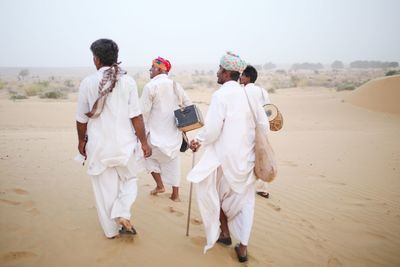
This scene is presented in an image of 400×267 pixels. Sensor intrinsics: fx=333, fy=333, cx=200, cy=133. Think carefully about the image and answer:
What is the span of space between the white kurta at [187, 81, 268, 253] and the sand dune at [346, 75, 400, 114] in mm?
14860

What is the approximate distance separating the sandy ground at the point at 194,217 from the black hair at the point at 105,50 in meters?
1.88

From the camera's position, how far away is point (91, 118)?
3344mm

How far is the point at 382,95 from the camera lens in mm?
16203

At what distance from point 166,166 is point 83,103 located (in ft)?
6.58

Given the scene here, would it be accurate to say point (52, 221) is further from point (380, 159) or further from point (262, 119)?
point (380, 159)

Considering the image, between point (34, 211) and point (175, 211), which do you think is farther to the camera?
point (175, 211)

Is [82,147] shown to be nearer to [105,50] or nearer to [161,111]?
[105,50]

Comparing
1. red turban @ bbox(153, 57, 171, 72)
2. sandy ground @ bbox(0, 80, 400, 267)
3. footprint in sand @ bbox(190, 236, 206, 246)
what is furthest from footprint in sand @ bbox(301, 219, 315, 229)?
red turban @ bbox(153, 57, 171, 72)

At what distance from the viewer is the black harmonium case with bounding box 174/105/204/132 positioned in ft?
13.8

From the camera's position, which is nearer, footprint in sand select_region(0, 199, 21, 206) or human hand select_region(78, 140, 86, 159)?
human hand select_region(78, 140, 86, 159)

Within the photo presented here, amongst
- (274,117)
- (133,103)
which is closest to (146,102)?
(133,103)

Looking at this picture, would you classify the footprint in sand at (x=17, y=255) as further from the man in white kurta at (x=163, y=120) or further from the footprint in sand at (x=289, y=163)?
the footprint in sand at (x=289, y=163)

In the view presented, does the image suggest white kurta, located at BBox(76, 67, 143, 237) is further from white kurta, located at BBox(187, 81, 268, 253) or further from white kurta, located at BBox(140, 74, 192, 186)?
white kurta, located at BBox(140, 74, 192, 186)

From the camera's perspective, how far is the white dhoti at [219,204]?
3.37m
